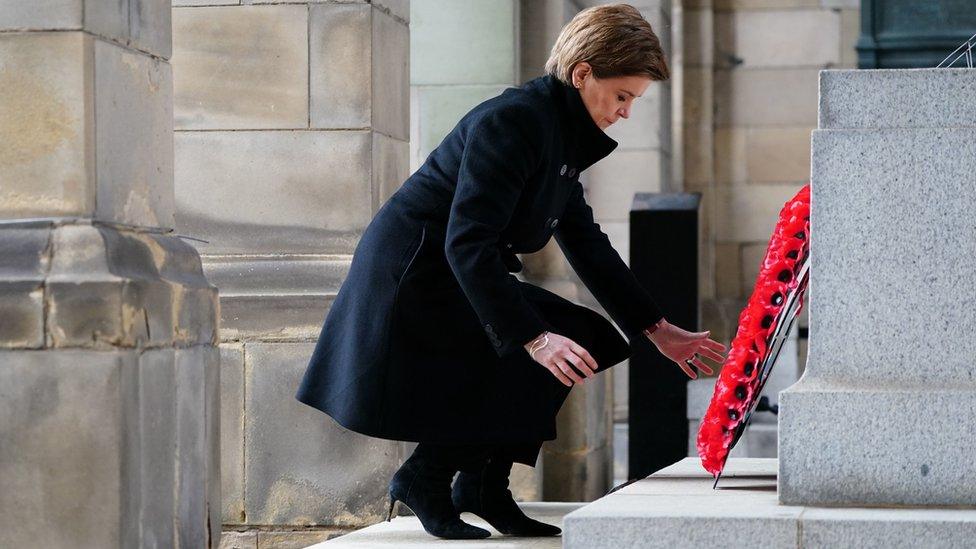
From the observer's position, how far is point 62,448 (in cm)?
423

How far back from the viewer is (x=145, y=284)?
14.2ft

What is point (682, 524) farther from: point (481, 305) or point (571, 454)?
point (571, 454)

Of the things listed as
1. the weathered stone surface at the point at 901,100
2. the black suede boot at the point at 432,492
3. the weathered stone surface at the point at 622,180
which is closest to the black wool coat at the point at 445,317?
the black suede boot at the point at 432,492

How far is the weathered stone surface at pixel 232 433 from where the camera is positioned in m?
6.55

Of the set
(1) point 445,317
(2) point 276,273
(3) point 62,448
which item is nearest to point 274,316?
(2) point 276,273

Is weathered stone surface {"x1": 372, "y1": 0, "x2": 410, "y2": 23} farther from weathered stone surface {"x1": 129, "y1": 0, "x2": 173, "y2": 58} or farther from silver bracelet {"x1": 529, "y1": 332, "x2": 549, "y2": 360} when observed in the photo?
silver bracelet {"x1": 529, "y1": 332, "x2": 549, "y2": 360}

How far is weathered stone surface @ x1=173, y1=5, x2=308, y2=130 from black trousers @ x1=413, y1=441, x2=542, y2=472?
221cm

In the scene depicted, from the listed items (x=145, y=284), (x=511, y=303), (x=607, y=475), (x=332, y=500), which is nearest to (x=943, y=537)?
(x=511, y=303)

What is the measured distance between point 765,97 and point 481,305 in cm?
979

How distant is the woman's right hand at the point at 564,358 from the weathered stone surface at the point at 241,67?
2558 mm

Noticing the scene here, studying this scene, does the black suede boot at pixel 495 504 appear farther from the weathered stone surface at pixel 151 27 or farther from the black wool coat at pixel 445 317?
the weathered stone surface at pixel 151 27

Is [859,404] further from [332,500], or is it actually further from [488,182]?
[332,500]

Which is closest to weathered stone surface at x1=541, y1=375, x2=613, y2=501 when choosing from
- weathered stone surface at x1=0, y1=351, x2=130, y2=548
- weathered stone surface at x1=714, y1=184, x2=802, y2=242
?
weathered stone surface at x1=0, y1=351, x2=130, y2=548

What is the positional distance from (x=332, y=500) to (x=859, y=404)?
2.77m
